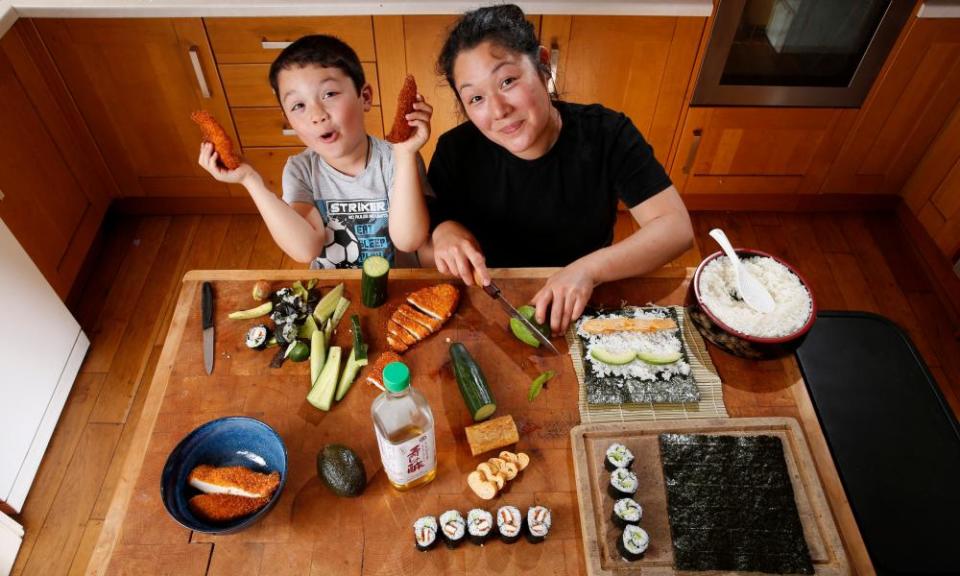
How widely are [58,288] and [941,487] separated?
329cm

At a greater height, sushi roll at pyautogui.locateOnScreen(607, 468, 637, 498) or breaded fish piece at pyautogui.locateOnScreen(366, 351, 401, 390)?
breaded fish piece at pyautogui.locateOnScreen(366, 351, 401, 390)

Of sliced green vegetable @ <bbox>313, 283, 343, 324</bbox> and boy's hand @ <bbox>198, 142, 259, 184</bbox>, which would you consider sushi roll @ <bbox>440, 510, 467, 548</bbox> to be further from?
boy's hand @ <bbox>198, 142, 259, 184</bbox>

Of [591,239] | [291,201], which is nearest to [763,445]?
[591,239]

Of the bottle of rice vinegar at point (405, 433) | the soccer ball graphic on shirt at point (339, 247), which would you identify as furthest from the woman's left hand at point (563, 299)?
the soccer ball graphic on shirt at point (339, 247)

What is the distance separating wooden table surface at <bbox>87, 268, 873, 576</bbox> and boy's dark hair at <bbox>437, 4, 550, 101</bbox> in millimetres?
559

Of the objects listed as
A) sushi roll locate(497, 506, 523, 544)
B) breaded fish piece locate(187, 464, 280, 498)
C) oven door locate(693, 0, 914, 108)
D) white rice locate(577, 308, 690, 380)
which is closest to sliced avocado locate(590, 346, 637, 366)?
white rice locate(577, 308, 690, 380)

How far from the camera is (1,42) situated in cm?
246

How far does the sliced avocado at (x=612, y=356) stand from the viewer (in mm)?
1438

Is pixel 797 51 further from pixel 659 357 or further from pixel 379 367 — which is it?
pixel 379 367

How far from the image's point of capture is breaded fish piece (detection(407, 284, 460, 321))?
1534 mm

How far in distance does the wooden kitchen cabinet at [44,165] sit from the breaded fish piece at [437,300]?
1.89 meters

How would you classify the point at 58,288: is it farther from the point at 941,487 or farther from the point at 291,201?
the point at 941,487

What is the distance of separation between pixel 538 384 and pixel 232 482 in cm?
67

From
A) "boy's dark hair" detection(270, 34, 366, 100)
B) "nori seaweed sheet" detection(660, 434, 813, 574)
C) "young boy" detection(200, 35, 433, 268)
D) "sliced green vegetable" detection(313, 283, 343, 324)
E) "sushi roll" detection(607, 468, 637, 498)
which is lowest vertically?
"nori seaweed sheet" detection(660, 434, 813, 574)
